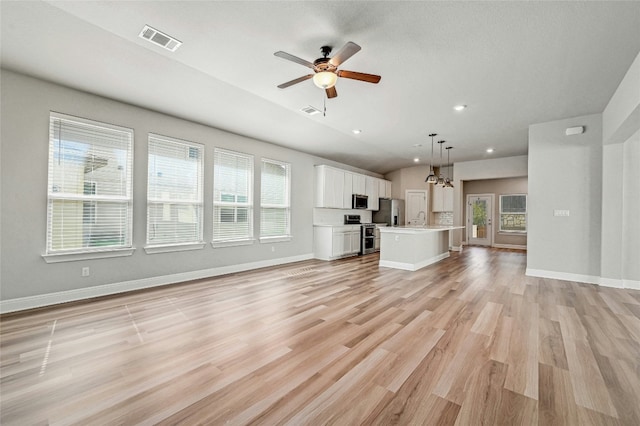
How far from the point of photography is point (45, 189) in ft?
11.6

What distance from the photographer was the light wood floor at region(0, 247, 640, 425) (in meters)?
1.66

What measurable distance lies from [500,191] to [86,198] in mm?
12187

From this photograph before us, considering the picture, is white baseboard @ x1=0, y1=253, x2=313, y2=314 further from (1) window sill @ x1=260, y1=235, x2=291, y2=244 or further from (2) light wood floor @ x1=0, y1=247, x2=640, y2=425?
(1) window sill @ x1=260, y1=235, x2=291, y2=244

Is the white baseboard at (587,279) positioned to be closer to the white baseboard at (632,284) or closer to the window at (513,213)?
the white baseboard at (632,284)

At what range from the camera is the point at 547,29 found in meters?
2.62

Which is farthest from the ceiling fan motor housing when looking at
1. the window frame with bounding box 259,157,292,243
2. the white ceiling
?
the window frame with bounding box 259,157,292,243

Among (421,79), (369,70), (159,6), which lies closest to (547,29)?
(421,79)

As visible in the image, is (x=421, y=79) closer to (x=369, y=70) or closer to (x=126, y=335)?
(x=369, y=70)

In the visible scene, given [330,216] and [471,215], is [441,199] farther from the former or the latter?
[330,216]

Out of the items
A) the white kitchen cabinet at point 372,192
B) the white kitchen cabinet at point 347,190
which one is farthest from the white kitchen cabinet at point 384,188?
the white kitchen cabinet at point 347,190

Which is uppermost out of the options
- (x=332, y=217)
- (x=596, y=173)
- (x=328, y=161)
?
(x=328, y=161)

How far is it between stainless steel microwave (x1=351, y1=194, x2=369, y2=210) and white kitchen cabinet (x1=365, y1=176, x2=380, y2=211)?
0.20 metres

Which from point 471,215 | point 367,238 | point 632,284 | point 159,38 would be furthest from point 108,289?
point 471,215

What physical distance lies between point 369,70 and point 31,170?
4.42m
